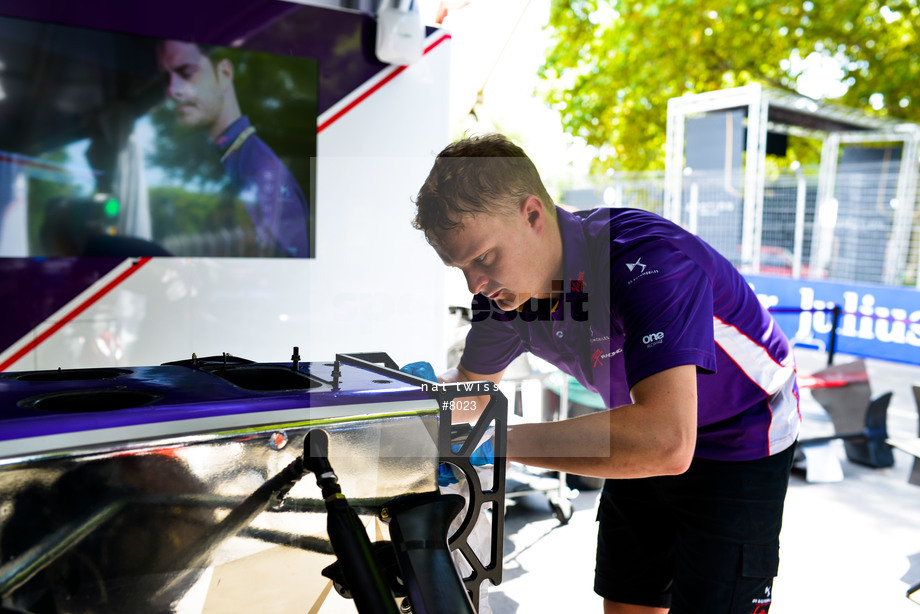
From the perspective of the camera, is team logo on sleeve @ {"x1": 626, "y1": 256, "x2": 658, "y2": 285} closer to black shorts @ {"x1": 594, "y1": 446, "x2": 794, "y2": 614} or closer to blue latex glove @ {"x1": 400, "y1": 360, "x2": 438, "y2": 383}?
blue latex glove @ {"x1": 400, "y1": 360, "x2": 438, "y2": 383}

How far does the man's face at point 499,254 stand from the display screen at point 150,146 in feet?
5.20

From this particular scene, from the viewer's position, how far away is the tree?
9227 millimetres

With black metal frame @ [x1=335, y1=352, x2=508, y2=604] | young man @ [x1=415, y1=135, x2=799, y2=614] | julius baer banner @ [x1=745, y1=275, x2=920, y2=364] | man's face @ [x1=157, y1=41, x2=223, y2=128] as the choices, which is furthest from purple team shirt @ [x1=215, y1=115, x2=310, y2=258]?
julius baer banner @ [x1=745, y1=275, x2=920, y2=364]

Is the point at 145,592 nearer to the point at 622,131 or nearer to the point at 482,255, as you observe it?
the point at 482,255

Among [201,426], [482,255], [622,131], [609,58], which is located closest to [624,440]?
[482,255]

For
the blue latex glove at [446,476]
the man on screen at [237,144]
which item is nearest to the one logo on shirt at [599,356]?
the blue latex glove at [446,476]

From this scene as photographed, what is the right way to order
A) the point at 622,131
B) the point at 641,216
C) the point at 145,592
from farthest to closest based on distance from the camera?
the point at 622,131 < the point at 641,216 < the point at 145,592

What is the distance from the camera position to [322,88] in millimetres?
2758

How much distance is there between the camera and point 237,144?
2.68m

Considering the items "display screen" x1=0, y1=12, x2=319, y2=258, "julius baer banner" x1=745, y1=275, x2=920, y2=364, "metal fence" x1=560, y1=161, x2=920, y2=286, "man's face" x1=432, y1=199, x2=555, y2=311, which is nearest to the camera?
"man's face" x1=432, y1=199, x2=555, y2=311

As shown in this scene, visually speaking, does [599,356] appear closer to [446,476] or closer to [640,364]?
[640,364]

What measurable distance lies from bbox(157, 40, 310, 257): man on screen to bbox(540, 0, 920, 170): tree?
8338mm

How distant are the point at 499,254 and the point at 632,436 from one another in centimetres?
33

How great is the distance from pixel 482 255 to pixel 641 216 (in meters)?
0.35
